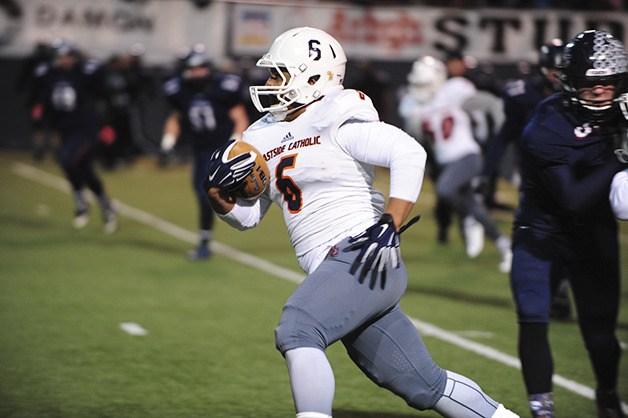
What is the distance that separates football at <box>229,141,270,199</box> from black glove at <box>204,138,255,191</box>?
2 centimetres

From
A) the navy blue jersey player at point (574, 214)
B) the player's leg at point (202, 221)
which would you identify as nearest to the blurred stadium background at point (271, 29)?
the player's leg at point (202, 221)

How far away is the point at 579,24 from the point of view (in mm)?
21953

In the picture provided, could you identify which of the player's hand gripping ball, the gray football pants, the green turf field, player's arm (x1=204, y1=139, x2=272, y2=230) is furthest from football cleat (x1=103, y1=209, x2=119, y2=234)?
the gray football pants

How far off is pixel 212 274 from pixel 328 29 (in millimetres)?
12849

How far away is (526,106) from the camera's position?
22.8 ft

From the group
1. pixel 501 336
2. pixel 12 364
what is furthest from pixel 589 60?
pixel 12 364

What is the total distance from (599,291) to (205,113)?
6043 mm

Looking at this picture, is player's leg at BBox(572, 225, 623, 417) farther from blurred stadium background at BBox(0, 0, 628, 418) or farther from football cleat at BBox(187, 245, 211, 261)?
football cleat at BBox(187, 245, 211, 261)

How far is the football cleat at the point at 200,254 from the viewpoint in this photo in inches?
395

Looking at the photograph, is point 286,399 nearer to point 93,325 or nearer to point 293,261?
point 93,325

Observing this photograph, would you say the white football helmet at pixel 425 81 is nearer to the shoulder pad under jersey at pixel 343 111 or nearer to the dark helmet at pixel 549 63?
the dark helmet at pixel 549 63

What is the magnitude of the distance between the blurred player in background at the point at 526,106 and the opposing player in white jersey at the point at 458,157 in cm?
231

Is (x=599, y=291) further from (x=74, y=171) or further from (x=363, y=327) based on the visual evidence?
(x=74, y=171)

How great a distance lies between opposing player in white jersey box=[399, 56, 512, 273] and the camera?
10078 mm
